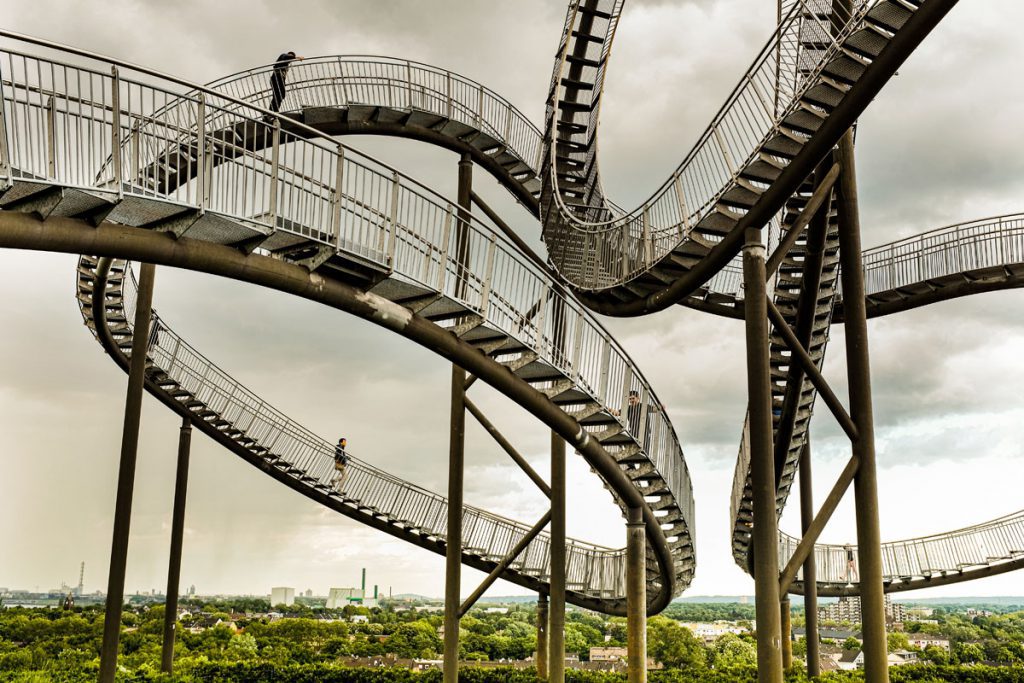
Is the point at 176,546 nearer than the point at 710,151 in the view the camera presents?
No

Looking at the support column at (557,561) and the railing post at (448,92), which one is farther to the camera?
the railing post at (448,92)

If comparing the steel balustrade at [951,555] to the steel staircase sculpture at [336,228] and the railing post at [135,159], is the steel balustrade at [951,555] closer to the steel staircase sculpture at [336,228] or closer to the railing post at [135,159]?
the steel staircase sculpture at [336,228]

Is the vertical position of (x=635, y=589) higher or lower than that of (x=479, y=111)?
lower

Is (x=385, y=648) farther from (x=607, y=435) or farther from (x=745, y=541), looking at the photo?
(x=607, y=435)

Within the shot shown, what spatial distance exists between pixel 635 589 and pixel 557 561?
2.19 meters

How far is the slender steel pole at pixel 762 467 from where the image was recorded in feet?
33.0

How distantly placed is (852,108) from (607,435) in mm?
5189

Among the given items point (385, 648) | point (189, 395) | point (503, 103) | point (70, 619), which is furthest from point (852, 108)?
point (70, 619)

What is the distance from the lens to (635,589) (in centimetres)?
1401

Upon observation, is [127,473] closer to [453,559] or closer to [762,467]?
[453,559]

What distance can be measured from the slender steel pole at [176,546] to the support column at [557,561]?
738cm

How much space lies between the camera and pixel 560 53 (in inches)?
679

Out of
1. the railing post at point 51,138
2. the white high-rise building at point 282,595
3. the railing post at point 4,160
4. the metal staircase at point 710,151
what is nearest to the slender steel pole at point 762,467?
the metal staircase at point 710,151

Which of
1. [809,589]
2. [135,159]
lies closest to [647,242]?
[135,159]
